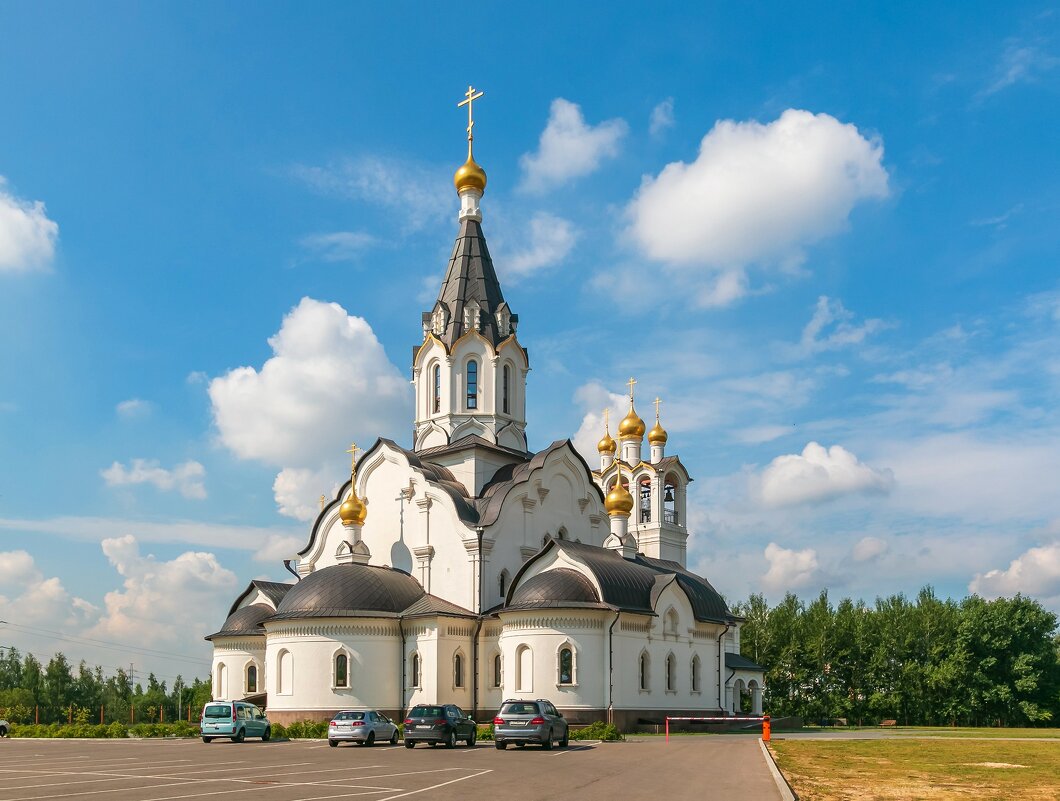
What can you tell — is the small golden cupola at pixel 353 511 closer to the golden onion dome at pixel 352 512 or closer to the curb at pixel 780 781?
the golden onion dome at pixel 352 512

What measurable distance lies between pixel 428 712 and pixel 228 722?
286 inches

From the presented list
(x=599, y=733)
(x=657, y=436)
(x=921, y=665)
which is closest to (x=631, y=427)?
(x=657, y=436)

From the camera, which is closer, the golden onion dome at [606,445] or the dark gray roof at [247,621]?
the dark gray roof at [247,621]

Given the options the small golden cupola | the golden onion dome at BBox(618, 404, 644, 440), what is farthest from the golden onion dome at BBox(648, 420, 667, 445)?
the small golden cupola

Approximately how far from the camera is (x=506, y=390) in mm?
43906

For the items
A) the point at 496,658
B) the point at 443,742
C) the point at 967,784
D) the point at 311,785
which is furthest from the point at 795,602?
the point at 311,785

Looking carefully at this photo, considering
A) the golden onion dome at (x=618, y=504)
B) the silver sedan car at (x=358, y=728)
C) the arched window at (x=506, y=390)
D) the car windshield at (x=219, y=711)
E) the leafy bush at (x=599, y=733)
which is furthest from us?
the arched window at (x=506, y=390)

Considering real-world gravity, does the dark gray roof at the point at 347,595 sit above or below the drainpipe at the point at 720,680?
above

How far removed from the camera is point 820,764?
68.2ft

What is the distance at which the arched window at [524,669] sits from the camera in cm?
3456

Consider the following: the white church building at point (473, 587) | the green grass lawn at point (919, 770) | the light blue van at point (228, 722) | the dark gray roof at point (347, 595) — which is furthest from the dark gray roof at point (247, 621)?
the green grass lawn at point (919, 770)

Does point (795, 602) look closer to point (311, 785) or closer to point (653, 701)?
Result: point (653, 701)

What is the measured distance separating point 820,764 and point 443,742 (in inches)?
379

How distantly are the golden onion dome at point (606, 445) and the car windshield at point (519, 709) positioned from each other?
36825mm
